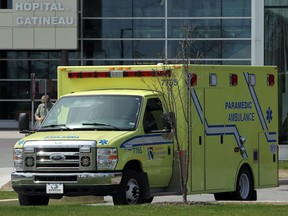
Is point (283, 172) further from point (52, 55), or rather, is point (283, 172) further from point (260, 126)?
point (52, 55)

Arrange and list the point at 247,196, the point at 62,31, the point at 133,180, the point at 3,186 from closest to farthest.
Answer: the point at 133,180, the point at 247,196, the point at 3,186, the point at 62,31

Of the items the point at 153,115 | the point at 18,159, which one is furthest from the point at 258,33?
the point at 18,159

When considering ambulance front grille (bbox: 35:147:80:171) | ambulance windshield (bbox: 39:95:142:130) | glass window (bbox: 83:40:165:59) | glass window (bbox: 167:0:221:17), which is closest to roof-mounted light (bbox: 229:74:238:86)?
ambulance windshield (bbox: 39:95:142:130)

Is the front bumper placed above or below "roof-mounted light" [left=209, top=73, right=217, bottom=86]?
below

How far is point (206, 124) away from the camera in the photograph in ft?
57.2

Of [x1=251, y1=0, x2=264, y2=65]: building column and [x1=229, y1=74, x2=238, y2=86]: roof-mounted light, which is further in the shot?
[x1=251, y1=0, x2=264, y2=65]: building column

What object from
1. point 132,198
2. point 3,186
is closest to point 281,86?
point 3,186

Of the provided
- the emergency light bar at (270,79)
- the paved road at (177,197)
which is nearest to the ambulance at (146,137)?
the emergency light bar at (270,79)

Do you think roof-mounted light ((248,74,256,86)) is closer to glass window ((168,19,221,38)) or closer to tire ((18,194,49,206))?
tire ((18,194,49,206))

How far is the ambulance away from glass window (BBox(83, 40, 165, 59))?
1384 inches

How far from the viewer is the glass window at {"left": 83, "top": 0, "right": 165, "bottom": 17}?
5450 cm

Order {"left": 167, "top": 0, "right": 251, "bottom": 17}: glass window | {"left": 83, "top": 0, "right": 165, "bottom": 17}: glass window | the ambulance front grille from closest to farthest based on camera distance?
1. the ambulance front grille
2. {"left": 167, "top": 0, "right": 251, "bottom": 17}: glass window
3. {"left": 83, "top": 0, "right": 165, "bottom": 17}: glass window

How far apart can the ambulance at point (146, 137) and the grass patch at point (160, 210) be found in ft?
2.06

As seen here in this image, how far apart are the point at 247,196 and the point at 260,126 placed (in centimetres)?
132
